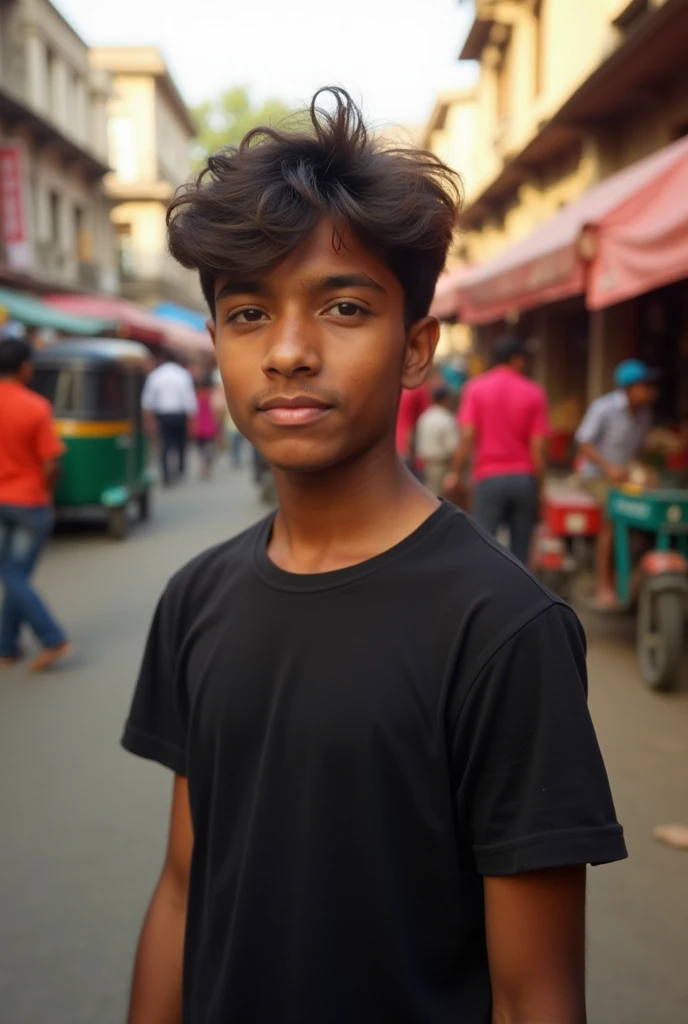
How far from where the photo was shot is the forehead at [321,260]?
4.42 ft

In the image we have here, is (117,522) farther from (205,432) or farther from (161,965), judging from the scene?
(161,965)

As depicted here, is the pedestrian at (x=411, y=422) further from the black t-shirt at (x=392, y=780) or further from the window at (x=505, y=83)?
the window at (x=505, y=83)

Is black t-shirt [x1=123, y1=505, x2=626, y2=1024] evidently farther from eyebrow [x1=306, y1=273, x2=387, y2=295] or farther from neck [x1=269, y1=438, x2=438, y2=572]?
eyebrow [x1=306, y1=273, x2=387, y2=295]

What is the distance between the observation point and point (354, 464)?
1.45 metres

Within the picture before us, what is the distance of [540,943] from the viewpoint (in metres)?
1.20

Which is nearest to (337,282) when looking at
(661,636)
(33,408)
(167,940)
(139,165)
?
(167,940)

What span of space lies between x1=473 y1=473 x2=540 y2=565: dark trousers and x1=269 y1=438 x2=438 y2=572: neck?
5665 mm

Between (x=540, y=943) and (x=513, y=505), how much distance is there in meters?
6.16

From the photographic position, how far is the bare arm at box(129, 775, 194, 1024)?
5.09 ft

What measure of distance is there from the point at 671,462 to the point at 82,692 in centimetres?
380

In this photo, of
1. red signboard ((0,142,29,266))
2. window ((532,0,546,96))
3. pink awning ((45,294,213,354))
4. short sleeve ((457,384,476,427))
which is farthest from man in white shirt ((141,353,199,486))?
short sleeve ((457,384,476,427))

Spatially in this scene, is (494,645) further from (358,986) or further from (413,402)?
(413,402)

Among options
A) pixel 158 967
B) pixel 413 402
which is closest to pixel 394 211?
pixel 158 967

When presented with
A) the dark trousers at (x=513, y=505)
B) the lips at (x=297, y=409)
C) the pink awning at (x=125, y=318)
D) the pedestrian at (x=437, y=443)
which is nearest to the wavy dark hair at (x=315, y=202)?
the lips at (x=297, y=409)
